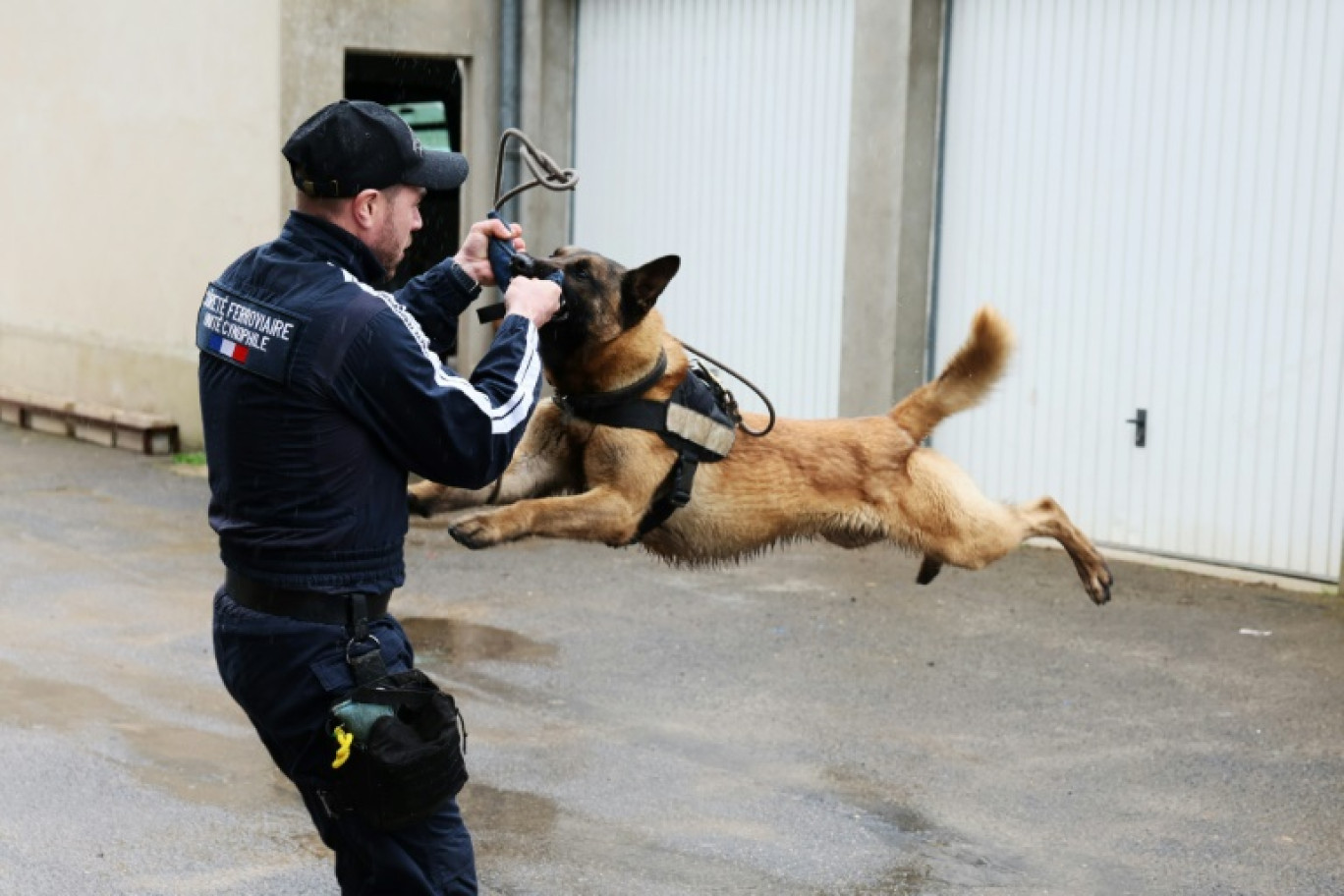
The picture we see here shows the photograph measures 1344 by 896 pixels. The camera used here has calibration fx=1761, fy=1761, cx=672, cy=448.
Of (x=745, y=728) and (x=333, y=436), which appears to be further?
(x=745, y=728)

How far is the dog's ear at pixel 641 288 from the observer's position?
174 inches

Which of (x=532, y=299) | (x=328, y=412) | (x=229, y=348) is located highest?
(x=532, y=299)

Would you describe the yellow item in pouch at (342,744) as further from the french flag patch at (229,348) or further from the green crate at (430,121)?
the green crate at (430,121)

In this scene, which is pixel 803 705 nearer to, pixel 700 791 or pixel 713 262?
pixel 700 791

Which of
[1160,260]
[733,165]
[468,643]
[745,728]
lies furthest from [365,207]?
[733,165]

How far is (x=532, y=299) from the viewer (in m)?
3.72

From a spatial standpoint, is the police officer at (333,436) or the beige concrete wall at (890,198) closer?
the police officer at (333,436)

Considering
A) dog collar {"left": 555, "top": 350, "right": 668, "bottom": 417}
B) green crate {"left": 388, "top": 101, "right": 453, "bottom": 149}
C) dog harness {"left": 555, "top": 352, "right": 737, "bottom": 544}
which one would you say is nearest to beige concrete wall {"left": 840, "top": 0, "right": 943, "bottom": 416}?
green crate {"left": 388, "top": 101, "right": 453, "bottom": 149}

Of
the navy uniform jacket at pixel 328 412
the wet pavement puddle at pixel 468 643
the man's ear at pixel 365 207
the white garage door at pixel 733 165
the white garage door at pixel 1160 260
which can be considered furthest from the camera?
the white garage door at pixel 733 165

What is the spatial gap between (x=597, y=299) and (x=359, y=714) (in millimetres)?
1429

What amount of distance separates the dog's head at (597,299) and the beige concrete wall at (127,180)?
26.6ft

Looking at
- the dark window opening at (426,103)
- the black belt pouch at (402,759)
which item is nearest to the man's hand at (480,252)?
the black belt pouch at (402,759)

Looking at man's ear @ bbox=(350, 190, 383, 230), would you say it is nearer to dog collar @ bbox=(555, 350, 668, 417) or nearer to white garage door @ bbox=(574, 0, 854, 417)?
dog collar @ bbox=(555, 350, 668, 417)

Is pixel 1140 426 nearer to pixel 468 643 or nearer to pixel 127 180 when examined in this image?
pixel 468 643
